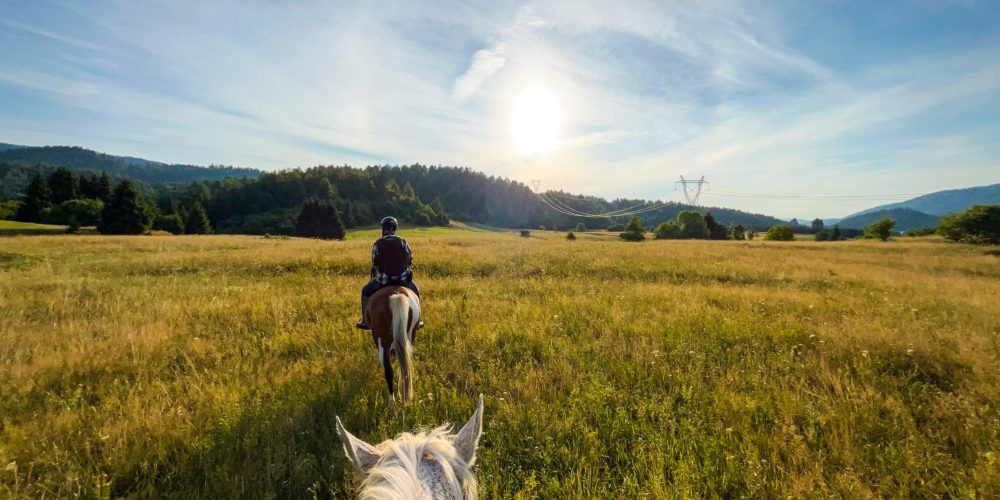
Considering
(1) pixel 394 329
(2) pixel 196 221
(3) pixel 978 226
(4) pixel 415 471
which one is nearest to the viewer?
(4) pixel 415 471

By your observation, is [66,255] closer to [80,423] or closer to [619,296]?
[80,423]

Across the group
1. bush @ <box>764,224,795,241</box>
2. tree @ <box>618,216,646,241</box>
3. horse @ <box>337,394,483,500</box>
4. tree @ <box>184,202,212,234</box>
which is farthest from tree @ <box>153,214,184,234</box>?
bush @ <box>764,224,795,241</box>

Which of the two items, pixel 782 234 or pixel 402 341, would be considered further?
pixel 782 234

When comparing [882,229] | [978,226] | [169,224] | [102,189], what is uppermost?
[978,226]

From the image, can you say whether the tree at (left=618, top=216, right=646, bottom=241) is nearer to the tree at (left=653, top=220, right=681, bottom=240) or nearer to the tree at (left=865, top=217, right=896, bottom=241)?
the tree at (left=653, top=220, right=681, bottom=240)

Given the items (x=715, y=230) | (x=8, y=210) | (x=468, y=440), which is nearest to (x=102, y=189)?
(x=8, y=210)

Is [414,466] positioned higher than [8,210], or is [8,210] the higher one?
[414,466]

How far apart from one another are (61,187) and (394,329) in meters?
102

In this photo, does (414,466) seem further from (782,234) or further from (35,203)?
(35,203)

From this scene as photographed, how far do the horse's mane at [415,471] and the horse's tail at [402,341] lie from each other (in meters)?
2.90

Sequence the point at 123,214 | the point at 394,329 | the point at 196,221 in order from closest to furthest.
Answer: the point at 394,329 < the point at 123,214 < the point at 196,221

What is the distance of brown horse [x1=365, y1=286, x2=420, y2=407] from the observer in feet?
16.7

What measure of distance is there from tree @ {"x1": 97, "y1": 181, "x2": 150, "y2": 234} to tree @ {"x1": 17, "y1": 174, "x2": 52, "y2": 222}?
17.8 metres

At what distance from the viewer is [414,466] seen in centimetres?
191
